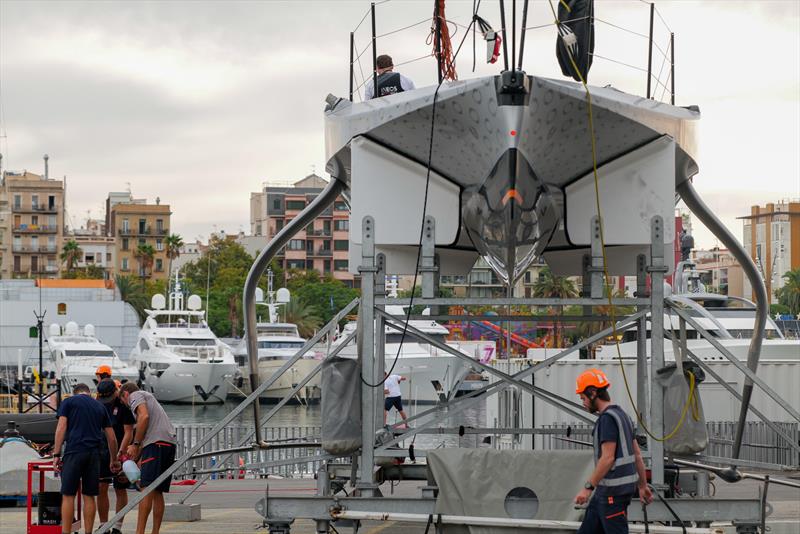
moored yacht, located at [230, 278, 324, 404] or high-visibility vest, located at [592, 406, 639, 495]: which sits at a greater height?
high-visibility vest, located at [592, 406, 639, 495]

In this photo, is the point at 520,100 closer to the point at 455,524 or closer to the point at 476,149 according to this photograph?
the point at 476,149

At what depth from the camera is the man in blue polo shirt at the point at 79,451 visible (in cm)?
1188

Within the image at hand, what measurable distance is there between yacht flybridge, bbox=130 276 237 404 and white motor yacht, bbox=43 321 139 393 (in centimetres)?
114

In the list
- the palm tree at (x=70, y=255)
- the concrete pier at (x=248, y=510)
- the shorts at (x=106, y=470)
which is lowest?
the concrete pier at (x=248, y=510)

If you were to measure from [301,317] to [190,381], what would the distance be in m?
44.2

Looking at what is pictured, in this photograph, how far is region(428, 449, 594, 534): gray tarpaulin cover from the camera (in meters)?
10.7

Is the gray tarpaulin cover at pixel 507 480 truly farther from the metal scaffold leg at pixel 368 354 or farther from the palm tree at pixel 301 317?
the palm tree at pixel 301 317

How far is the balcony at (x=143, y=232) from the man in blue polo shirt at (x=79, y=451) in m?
163

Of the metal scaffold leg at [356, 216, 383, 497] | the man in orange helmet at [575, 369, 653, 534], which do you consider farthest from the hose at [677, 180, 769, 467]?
Answer: the man in orange helmet at [575, 369, 653, 534]

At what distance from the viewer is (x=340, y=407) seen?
36.8 feet

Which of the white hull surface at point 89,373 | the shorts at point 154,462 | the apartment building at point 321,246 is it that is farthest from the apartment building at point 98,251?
the shorts at point 154,462

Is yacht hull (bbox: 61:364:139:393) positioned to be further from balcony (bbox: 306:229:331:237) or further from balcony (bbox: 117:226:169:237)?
balcony (bbox: 117:226:169:237)

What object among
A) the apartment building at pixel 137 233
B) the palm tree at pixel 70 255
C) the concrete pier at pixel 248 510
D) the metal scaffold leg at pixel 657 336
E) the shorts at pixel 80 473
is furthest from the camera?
the apartment building at pixel 137 233

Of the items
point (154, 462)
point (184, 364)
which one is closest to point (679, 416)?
point (154, 462)
